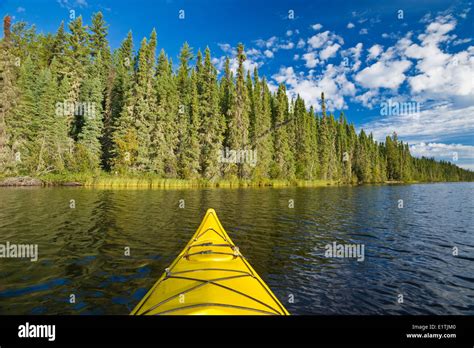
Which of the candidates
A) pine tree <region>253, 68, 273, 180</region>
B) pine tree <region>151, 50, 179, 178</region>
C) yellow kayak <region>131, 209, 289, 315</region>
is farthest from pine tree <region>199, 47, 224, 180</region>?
yellow kayak <region>131, 209, 289, 315</region>

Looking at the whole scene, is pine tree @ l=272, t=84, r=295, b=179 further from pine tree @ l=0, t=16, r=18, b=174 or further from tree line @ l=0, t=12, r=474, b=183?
pine tree @ l=0, t=16, r=18, b=174

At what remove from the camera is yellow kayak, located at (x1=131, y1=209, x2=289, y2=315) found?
4.22 metres

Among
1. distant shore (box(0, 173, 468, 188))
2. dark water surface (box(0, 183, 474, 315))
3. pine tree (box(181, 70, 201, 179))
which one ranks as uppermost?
pine tree (box(181, 70, 201, 179))

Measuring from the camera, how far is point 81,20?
175 ft

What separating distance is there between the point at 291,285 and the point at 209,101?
159 ft

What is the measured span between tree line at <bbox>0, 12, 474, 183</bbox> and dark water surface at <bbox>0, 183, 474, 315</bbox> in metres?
29.9

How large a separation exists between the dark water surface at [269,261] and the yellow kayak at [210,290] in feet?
3.46

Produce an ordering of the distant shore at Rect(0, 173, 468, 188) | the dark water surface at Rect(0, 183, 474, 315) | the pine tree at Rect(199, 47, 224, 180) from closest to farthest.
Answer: the dark water surface at Rect(0, 183, 474, 315) → the distant shore at Rect(0, 173, 468, 188) → the pine tree at Rect(199, 47, 224, 180)

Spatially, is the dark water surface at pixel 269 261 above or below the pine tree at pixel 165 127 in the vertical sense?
below

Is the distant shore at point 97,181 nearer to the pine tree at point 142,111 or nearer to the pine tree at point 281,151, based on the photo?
the pine tree at point 142,111

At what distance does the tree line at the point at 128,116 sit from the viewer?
139ft

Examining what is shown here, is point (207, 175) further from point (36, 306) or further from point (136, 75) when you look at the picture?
point (36, 306)

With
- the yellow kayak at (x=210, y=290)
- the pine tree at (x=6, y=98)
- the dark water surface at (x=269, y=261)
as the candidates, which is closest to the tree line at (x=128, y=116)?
the pine tree at (x=6, y=98)

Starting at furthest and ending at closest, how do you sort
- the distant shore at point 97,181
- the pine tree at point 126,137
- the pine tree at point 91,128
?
the pine tree at point 91,128 → the pine tree at point 126,137 → the distant shore at point 97,181
